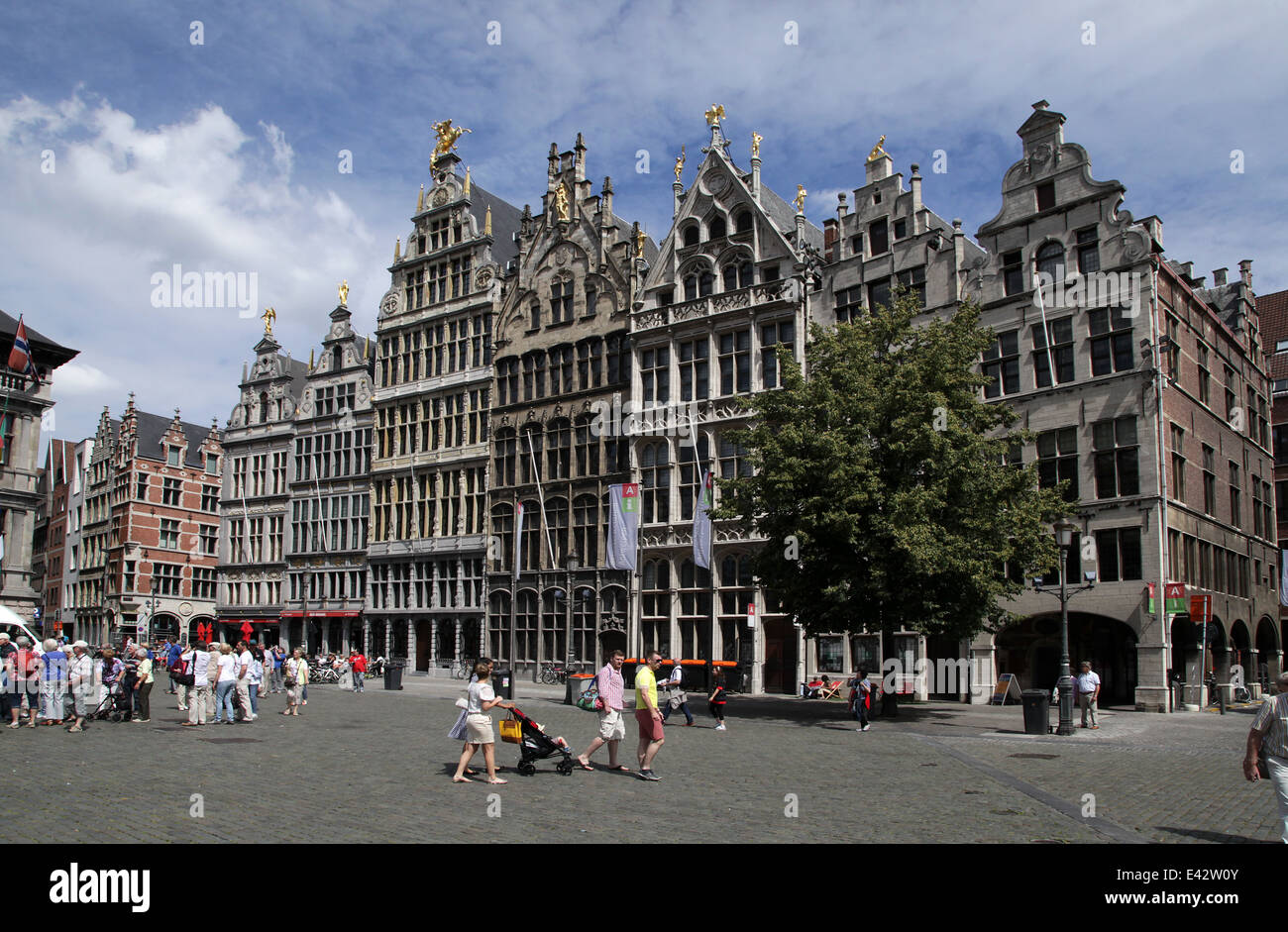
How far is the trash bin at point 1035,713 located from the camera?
22656mm

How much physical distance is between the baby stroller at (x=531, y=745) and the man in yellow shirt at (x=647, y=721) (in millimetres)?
1081

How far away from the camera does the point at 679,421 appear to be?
1670 inches

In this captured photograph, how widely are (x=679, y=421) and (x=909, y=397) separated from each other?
1735 centimetres

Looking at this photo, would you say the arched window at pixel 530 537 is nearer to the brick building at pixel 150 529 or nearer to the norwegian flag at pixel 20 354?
the norwegian flag at pixel 20 354

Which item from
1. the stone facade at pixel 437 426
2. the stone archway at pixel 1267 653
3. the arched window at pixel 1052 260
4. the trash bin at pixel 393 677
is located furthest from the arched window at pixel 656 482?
the stone archway at pixel 1267 653

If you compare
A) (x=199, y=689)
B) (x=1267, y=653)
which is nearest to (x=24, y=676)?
(x=199, y=689)

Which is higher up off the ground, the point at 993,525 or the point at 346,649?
the point at 993,525

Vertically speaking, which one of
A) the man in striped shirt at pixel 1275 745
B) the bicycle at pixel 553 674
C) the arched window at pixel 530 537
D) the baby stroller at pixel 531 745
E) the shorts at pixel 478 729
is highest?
the arched window at pixel 530 537

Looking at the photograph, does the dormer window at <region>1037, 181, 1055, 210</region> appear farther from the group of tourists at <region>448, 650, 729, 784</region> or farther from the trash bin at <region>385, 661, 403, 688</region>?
the trash bin at <region>385, 661, 403, 688</region>

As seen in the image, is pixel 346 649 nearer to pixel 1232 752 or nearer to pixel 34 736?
pixel 34 736

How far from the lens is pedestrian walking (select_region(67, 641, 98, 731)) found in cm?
2067

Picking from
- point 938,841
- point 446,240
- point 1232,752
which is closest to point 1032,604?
point 1232,752

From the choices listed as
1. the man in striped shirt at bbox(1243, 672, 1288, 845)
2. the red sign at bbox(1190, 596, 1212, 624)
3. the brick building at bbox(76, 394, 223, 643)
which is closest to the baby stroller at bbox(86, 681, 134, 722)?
the man in striped shirt at bbox(1243, 672, 1288, 845)

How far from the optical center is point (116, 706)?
74.5 ft
